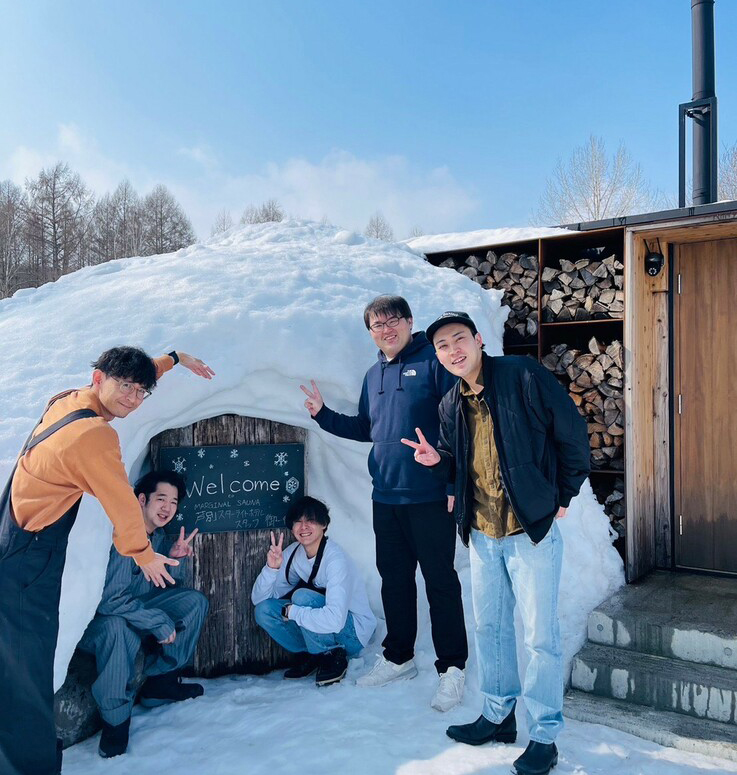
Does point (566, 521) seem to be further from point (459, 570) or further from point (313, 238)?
point (313, 238)

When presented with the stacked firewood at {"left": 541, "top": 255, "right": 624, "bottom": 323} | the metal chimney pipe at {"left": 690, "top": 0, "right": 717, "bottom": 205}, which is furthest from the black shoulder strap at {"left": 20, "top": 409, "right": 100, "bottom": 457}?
the metal chimney pipe at {"left": 690, "top": 0, "right": 717, "bottom": 205}

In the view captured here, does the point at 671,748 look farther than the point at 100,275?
No

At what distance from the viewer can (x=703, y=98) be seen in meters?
6.06

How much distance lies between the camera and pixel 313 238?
585 cm

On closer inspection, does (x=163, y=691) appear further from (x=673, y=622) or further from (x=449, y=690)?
(x=673, y=622)

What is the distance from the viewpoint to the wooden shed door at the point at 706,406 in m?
4.85

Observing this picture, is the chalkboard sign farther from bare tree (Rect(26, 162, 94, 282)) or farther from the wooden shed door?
bare tree (Rect(26, 162, 94, 282))

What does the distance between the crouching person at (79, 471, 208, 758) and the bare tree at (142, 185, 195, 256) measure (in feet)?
108

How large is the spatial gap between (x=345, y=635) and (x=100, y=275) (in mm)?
3296

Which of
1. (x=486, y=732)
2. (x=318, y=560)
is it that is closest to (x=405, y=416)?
(x=318, y=560)

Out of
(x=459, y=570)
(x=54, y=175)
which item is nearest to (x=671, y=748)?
(x=459, y=570)

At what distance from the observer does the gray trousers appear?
3020 mm

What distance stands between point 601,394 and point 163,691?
3.68 m

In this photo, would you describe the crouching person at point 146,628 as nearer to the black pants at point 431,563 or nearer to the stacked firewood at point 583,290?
the black pants at point 431,563
